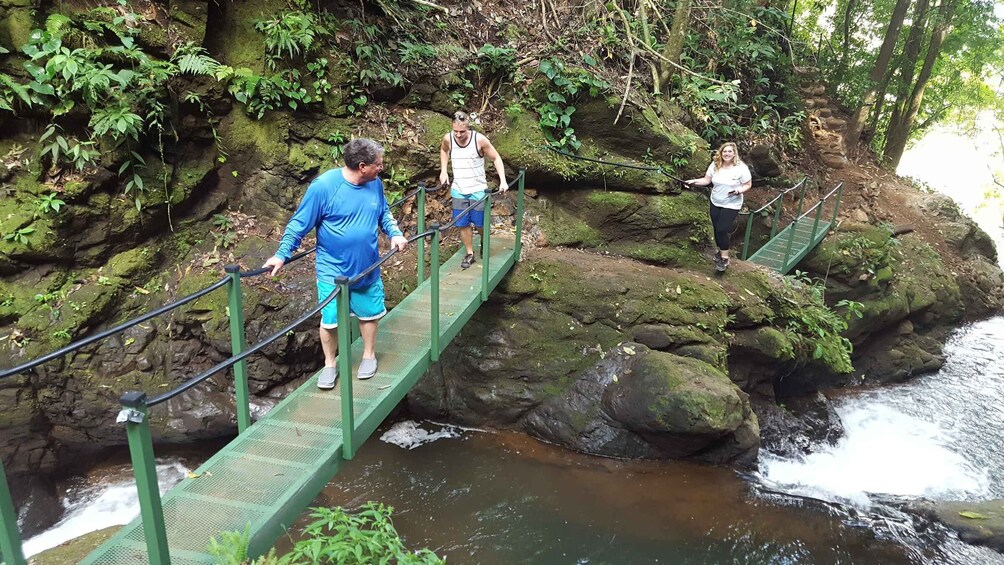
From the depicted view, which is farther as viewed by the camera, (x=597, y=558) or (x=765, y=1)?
(x=765, y=1)

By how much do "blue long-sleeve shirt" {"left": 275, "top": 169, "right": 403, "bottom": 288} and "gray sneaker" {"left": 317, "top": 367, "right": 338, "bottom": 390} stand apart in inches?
→ 26.3

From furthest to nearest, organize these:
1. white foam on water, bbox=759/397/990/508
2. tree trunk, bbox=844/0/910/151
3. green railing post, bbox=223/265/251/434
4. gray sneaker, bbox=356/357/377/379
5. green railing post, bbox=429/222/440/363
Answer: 1. tree trunk, bbox=844/0/910/151
2. white foam on water, bbox=759/397/990/508
3. green railing post, bbox=429/222/440/363
4. gray sneaker, bbox=356/357/377/379
5. green railing post, bbox=223/265/251/434

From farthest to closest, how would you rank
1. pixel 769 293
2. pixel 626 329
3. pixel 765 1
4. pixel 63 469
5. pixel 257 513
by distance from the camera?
pixel 765 1 → pixel 769 293 → pixel 626 329 → pixel 63 469 → pixel 257 513

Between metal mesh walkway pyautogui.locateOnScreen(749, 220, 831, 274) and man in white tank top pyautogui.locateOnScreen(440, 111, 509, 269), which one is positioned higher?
man in white tank top pyautogui.locateOnScreen(440, 111, 509, 269)

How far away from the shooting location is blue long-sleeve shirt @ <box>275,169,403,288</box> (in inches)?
152

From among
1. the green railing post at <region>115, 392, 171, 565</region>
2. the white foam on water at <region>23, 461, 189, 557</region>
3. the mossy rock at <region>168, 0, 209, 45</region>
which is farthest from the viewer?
the mossy rock at <region>168, 0, 209, 45</region>

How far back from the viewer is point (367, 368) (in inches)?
175

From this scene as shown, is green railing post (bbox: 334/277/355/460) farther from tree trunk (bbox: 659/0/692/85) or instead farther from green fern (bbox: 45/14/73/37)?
tree trunk (bbox: 659/0/692/85)

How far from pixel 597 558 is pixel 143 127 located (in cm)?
653

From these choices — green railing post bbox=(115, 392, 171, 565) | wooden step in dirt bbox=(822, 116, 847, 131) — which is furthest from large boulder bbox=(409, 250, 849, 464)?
wooden step in dirt bbox=(822, 116, 847, 131)

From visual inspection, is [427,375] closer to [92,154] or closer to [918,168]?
[92,154]

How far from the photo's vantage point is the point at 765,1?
38.6ft

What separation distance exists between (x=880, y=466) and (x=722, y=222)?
142 inches

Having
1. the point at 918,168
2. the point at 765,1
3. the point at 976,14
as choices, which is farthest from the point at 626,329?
the point at 918,168
